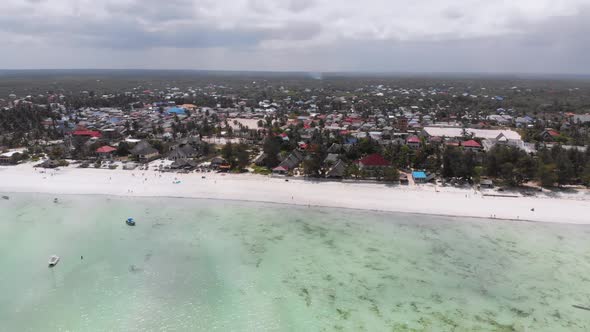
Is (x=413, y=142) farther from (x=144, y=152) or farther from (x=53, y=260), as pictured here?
(x=53, y=260)

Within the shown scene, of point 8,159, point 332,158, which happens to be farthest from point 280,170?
point 8,159

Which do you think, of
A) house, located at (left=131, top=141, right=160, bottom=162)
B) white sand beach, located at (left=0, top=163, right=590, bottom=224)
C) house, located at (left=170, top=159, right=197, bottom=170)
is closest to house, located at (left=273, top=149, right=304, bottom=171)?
white sand beach, located at (left=0, top=163, right=590, bottom=224)

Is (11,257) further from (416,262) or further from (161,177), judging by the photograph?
(416,262)

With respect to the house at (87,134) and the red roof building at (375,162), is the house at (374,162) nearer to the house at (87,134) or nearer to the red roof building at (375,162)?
the red roof building at (375,162)

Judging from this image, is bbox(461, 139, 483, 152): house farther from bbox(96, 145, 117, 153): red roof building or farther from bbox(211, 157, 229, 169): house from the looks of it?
bbox(96, 145, 117, 153): red roof building

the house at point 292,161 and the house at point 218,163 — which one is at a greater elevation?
the house at point 292,161

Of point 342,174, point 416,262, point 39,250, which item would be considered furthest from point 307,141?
point 39,250

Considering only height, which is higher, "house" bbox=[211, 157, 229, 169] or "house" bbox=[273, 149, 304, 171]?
"house" bbox=[273, 149, 304, 171]

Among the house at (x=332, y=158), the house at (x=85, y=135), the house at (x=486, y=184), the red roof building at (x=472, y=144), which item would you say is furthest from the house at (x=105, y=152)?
the red roof building at (x=472, y=144)
